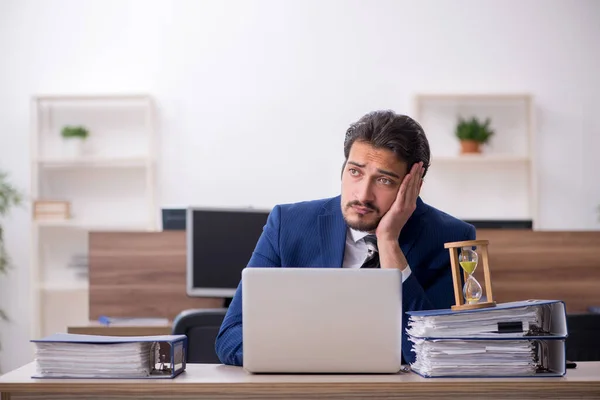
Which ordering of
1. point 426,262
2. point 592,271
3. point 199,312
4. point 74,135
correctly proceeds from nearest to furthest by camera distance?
point 426,262 → point 199,312 → point 592,271 → point 74,135

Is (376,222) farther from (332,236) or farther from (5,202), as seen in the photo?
(5,202)

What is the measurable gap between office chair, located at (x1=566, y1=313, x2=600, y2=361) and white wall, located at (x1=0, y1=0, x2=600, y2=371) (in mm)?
3516

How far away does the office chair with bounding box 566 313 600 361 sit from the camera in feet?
8.09

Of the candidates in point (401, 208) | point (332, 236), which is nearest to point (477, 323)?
point (401, 208)

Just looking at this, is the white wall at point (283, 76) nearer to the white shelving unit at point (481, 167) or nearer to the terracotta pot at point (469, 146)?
the white shelving unit at point (481, 167)

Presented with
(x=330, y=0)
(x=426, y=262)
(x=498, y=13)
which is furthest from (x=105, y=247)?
(x=498, y=13)

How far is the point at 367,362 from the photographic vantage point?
1445mm

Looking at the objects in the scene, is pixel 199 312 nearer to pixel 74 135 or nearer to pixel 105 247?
pixel 105 247

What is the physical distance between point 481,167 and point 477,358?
4588mm

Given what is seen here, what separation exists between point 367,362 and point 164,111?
4.70m

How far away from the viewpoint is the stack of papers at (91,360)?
1446 millimetres

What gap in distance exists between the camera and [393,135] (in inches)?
79.9

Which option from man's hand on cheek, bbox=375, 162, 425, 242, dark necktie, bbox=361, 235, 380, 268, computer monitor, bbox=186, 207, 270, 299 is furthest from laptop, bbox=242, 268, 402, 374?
computer monitor, bbox=186, 207, 270, 299

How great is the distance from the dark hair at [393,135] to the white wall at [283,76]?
12.5 feet
